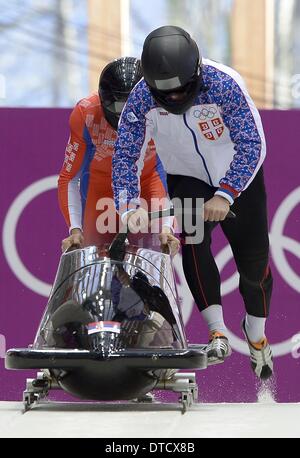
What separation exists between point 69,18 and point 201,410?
23.3 feet

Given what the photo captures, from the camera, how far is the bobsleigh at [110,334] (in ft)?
13.4

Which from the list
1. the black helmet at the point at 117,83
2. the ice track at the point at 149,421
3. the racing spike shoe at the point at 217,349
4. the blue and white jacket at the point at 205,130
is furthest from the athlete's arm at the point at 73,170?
the ice track at the point at 149,421

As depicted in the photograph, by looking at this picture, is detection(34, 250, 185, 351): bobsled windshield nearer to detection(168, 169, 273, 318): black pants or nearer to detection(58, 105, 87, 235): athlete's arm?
detection(168, 169, 273, 318): black pants

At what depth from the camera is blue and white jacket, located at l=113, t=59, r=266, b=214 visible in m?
4.69

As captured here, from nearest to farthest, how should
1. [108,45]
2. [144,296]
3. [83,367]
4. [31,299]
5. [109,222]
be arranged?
1. [83,367]
2. [144,296]
3. [109,222]
4. [31,299]
5. [108,45]

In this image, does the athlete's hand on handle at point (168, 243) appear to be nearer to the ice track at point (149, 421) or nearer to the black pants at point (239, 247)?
the black pants at point (239, 247)

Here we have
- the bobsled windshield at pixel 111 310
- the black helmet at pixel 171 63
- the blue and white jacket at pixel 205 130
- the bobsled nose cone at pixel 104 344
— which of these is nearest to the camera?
the bobsled nose cone at pixel 104 344

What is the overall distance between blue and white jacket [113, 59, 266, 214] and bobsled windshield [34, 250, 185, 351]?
1.10 ft

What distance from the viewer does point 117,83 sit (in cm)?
514

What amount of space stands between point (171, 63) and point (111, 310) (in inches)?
35.7

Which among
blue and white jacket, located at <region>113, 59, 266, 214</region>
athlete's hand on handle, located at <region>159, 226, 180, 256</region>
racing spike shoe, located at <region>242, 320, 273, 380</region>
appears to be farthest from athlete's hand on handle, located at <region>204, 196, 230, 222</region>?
racing spike shoe, located at <region>242, 320, 273, 380</region>

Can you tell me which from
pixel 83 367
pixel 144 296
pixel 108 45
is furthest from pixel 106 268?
pixel 108 45

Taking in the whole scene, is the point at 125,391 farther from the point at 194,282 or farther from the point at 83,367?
the point at 194,282

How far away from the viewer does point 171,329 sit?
442 cm
